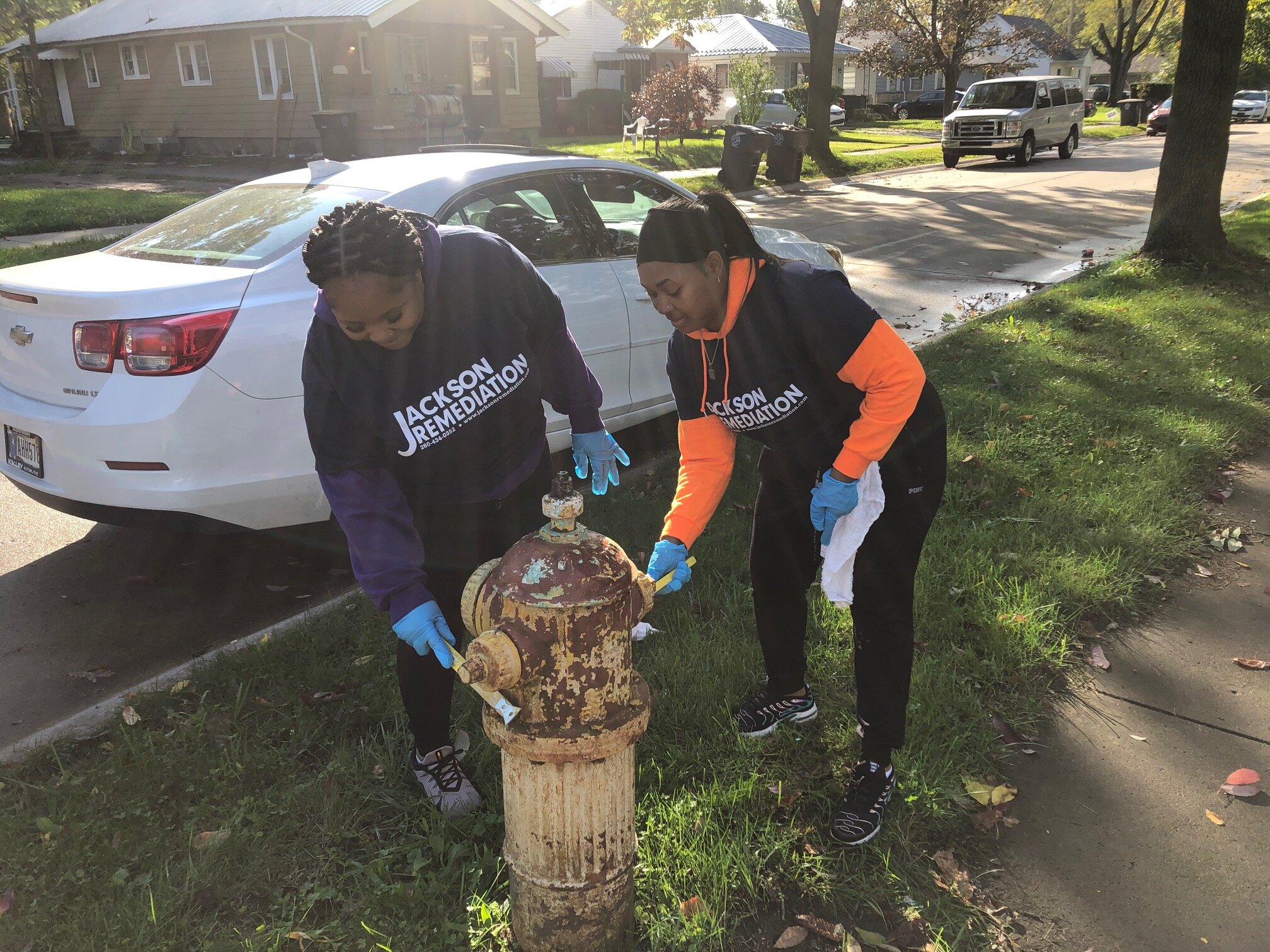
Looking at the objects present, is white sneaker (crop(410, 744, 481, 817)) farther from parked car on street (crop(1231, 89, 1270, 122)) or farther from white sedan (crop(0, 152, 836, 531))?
parked car on street (crop(1231, 89, 1270, 122))

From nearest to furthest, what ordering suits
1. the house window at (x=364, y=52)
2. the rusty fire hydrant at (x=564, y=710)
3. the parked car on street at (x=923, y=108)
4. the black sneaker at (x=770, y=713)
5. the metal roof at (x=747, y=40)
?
the rusty fire hydrant at (x=564, y=710), the black sneaker at (x=770, y=713), the house window at (x=364, y=52), the metal roof at (x=747, y=40), the parked car on street at (x=923, y=108)

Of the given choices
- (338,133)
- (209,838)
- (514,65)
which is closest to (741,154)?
(338,133)

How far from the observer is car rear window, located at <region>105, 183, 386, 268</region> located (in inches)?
154

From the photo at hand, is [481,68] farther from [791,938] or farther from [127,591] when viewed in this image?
[791,938]

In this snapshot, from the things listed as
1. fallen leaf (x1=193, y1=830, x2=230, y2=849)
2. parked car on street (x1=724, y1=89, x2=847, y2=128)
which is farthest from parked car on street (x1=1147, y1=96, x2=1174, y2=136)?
fallen leaf (x1=193, y1=830, x2=230, y2=849)

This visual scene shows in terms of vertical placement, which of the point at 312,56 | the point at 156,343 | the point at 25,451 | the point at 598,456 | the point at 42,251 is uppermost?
the point at 312,56

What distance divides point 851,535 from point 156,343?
103 inches

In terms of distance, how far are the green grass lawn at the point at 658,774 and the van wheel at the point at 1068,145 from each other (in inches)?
1024

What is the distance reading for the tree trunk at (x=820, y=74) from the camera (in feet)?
72.6

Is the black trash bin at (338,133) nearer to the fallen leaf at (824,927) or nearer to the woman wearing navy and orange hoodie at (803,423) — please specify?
the woman wearing navy and orange hoodie at (803,423)

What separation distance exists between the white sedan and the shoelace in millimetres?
1490

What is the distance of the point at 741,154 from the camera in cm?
1842

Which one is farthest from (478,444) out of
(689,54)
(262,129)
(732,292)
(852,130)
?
(689,54)

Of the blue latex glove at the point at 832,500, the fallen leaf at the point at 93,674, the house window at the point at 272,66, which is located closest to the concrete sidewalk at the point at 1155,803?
the blue latex glove at the point at 832,500
